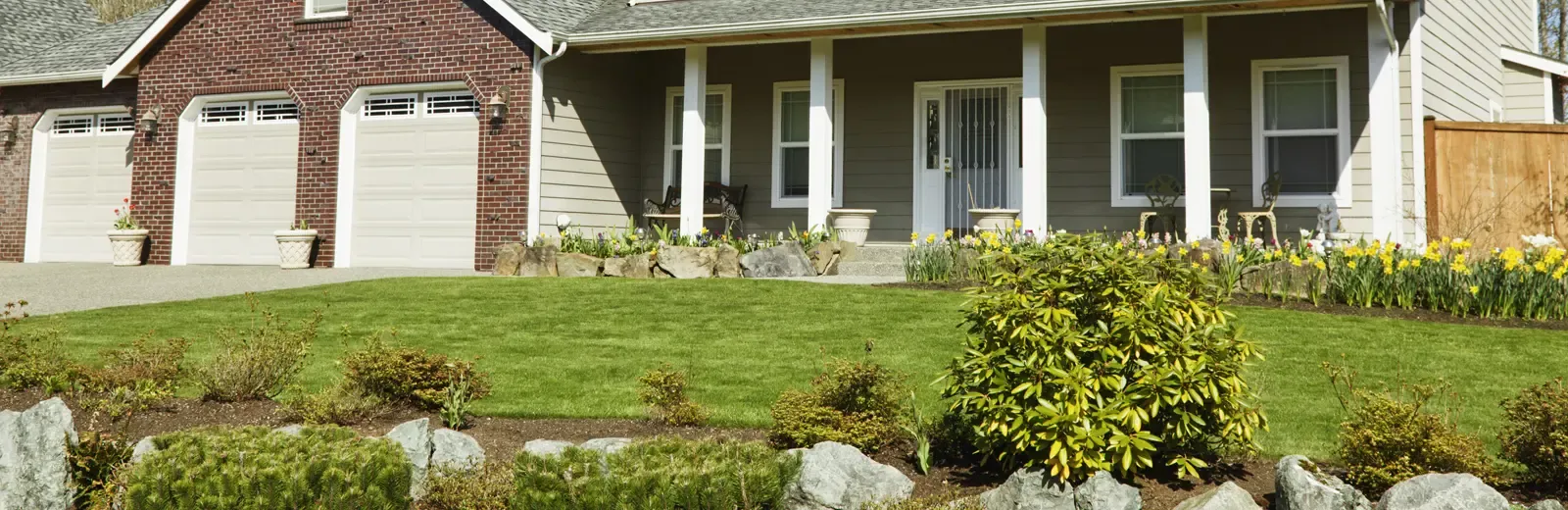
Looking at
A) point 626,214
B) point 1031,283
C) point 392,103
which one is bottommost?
point 1031,283

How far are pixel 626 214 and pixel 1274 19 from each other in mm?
8065

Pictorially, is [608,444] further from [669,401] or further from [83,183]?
[83,183]

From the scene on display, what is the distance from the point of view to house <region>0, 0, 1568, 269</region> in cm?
1301

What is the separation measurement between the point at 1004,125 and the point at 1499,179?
523 cm

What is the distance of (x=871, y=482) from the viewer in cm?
463

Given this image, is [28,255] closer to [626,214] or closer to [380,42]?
[380,42]

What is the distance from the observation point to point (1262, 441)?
214 inches

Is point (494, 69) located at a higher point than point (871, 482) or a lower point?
higher

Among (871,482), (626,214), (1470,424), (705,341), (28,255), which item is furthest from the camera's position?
(28,255)

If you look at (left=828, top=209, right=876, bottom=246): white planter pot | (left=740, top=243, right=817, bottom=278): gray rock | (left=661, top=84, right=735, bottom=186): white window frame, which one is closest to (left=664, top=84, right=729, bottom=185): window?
(left=661, top=84, right=735, bottom=186): white window frame

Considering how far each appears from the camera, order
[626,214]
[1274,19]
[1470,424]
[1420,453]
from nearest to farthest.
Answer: [1420,453]
[1470,424]
[1274,19]
[626,214]

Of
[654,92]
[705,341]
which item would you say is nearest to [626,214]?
[654,92]

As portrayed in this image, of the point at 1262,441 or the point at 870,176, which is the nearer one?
the point at 1262,441

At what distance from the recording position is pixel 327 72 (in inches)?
619
